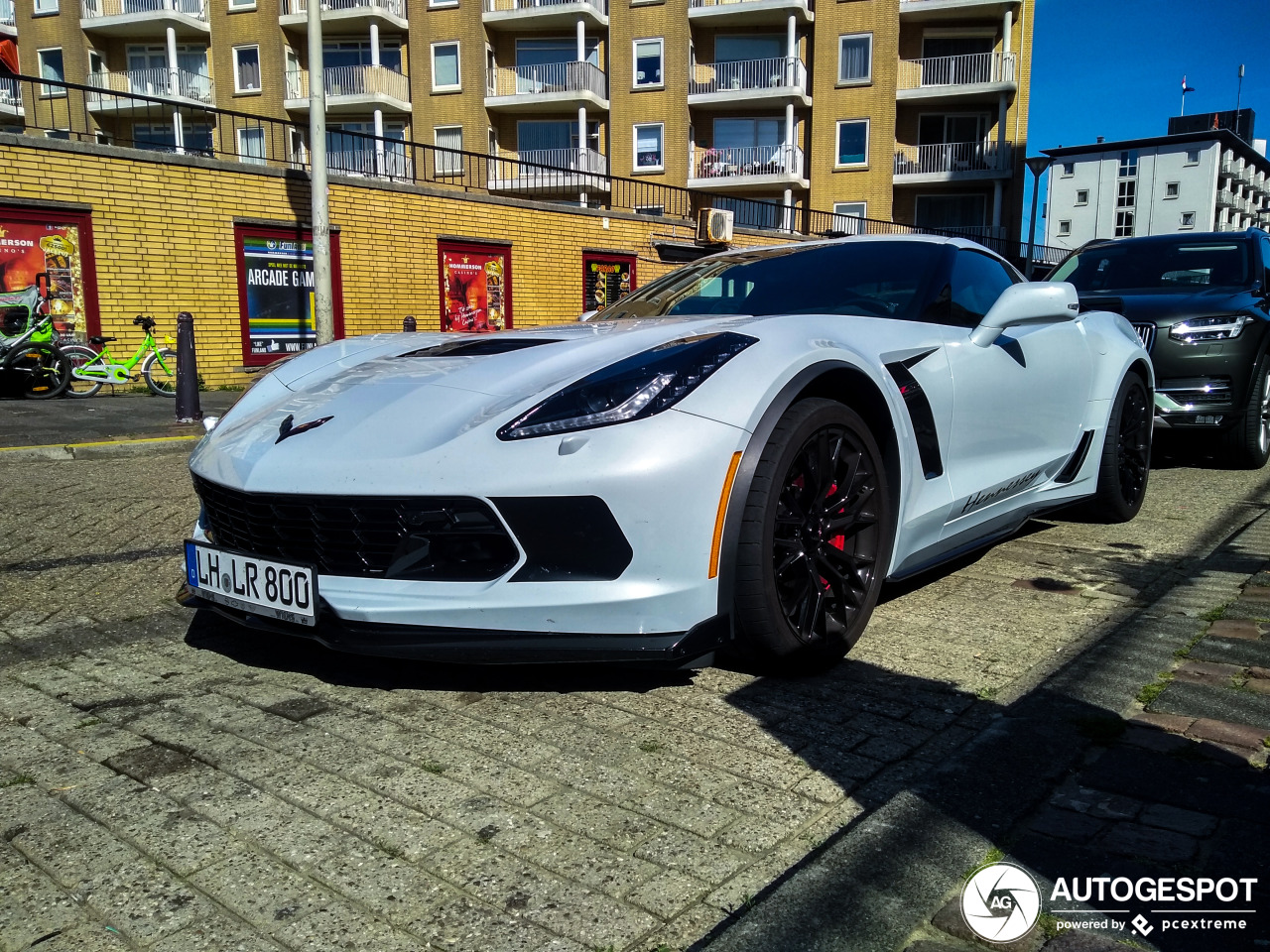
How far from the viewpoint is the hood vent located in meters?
2.93

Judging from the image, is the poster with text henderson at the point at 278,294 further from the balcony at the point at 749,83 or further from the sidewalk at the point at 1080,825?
the balcony at the point at 749,83

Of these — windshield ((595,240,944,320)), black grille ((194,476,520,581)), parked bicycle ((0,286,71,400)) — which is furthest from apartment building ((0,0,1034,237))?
black grille ((194,476,520,581))

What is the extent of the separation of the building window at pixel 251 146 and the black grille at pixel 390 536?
12.8 metres

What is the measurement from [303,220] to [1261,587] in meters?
13.7

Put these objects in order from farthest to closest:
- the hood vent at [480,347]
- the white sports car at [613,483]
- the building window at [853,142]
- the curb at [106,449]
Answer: the building window at [853,142] → the curb at [106,449] → the hood vent at [480,347] → the white sports car at [613,483]

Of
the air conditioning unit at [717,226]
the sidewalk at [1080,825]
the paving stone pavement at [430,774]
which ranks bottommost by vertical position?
the paving stone pavement at [430,774]

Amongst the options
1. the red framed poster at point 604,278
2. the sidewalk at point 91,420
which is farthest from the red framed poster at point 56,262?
the red framed poster at point 604,278

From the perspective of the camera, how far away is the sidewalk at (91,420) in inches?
283

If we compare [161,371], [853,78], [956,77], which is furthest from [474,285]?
[956,77]

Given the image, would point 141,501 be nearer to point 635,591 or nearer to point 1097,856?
point 635,591

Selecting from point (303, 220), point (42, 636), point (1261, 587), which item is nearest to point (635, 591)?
point (42, 636)

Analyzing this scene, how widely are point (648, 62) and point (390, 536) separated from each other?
3417 cm

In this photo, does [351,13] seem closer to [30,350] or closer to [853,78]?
[853,78]

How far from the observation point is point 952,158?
32438 millimetres
